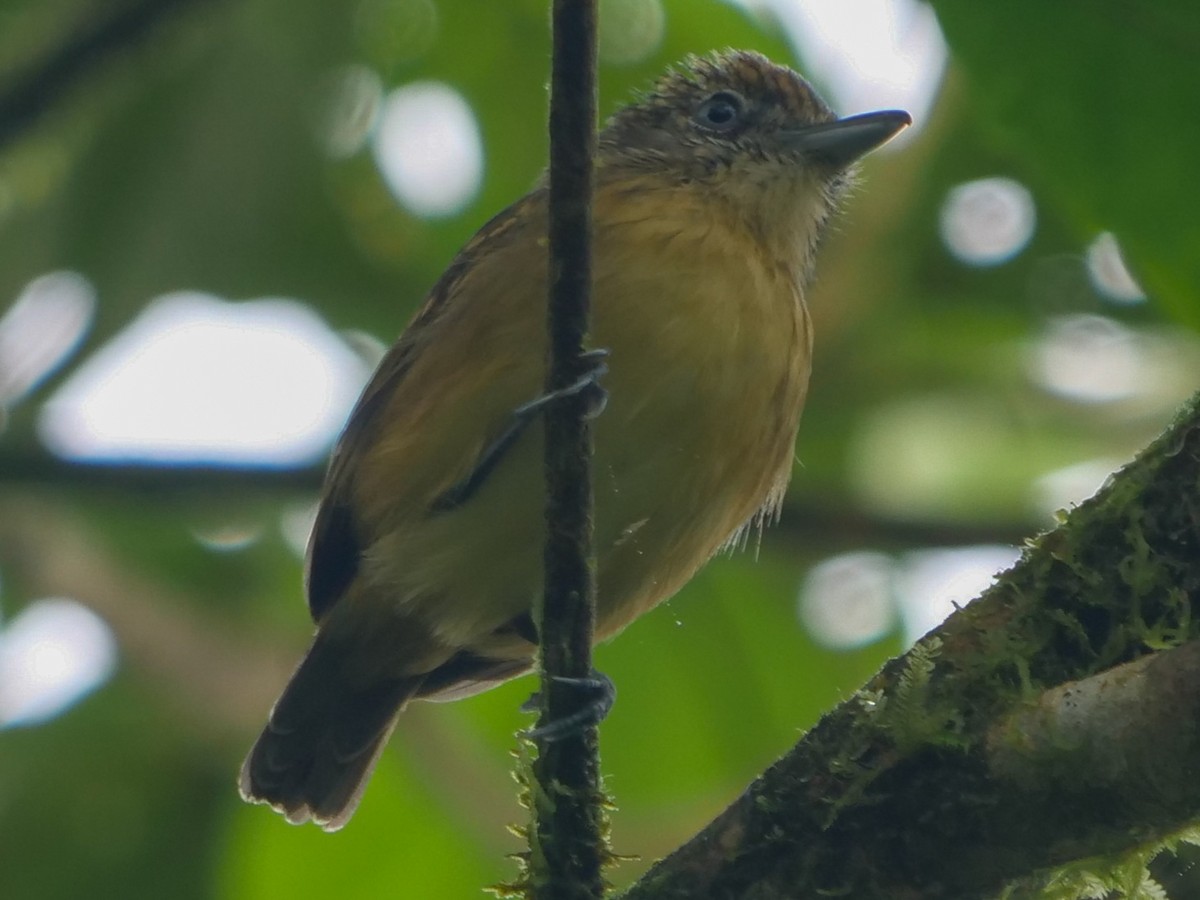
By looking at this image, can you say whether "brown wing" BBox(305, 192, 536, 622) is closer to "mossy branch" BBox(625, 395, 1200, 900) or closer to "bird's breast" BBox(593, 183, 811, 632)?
"bird's breast" BBox(593, 183, 811, 632)

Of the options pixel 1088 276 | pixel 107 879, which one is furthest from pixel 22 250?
pixel 1088 276

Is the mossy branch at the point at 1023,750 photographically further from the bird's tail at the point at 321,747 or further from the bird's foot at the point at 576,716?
the bird's tail at the point at 321,747

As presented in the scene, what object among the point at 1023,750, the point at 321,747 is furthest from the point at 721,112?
the point at 1023,750

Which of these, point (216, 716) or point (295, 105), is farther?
point (216, 716)

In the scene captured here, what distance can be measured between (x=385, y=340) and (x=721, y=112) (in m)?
1.90

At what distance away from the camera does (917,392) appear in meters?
5.88

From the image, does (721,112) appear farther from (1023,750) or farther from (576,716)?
(1023,750)

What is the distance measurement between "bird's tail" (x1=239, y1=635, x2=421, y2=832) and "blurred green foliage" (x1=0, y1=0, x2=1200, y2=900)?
0.64 m

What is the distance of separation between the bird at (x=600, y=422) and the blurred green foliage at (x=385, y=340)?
1.88ft

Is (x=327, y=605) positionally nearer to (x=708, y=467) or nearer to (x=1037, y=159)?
(x=708, y=467)

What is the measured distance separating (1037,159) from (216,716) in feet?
13.5

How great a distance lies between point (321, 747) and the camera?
454cm

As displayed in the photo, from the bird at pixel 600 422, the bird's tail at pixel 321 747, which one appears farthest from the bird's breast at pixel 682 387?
the bird's tail at pixel 321 747

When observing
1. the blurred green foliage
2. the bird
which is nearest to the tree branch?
the bird
